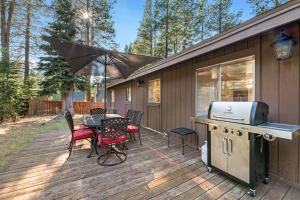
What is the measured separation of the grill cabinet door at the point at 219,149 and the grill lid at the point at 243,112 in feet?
0.86

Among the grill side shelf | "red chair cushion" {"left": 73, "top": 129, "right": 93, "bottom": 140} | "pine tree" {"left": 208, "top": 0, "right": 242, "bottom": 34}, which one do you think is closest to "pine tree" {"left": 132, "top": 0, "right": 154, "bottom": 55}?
"pine tree" {"left": 208, "top": 0, "right": 242, "bottom": 34}

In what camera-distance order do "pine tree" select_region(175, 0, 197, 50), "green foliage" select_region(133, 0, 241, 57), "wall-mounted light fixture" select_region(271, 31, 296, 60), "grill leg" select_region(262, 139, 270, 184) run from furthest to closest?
"pine tree" select_region(175, 0, 197, 50)
"green foliage" select_region(133, 0, 241, 57)
"grill leg" select_region(262, 139, 270, 184)
"wall-mounted light fixture" select_region(271, 31, 296, 60)

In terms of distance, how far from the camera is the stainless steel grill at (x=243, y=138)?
2.20 metres

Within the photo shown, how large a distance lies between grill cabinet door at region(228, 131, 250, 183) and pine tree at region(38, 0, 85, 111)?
10.5m

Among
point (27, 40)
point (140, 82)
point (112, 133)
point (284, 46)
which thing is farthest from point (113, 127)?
point (27, 40)

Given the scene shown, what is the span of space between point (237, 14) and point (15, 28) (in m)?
15.3

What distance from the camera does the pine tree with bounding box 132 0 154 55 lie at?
1394cm

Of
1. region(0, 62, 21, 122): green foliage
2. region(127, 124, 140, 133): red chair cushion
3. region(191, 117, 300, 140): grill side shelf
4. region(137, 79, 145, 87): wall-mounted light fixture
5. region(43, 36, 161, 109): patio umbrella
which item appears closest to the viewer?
region(191, 117, 300, 140): grill side shelf

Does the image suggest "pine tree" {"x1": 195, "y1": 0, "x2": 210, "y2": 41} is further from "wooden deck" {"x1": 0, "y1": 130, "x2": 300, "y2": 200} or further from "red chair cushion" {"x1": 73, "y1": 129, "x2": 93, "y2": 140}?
"red chair cushion" {"x1": 73, "y1": 129, "x2": 93, "y2": 140}

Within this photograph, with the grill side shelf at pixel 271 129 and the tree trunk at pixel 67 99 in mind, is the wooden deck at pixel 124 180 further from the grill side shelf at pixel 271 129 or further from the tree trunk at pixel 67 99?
the tree trunk at pixel 67 99

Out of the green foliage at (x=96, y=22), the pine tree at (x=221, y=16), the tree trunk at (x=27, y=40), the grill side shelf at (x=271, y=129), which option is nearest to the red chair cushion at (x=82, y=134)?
the grill side shelf at (x=271, y=129)

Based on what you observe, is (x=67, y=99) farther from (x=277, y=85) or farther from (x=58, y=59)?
(x=277, y=85)

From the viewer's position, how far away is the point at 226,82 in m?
3.51

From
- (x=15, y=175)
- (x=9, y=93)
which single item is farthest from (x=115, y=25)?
(x=15, y=175)
